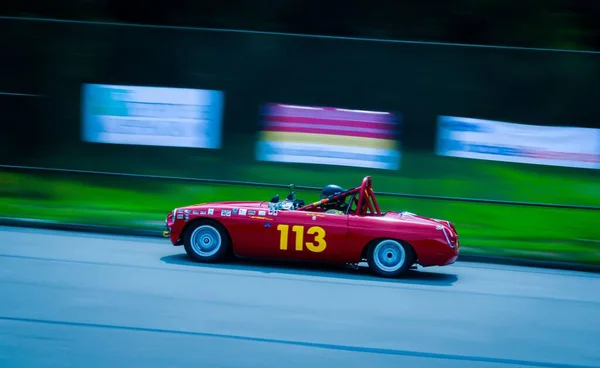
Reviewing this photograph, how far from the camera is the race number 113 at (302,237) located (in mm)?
9812

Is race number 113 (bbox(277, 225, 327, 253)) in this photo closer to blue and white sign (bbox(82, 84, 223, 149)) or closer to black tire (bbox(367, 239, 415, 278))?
black tire (bbox(367, 239, 415, 278))

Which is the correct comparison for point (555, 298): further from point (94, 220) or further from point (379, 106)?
point (94, 220)

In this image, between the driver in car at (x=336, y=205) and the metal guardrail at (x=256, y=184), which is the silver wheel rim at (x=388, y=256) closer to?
the driver in car at (x=336, y=205)

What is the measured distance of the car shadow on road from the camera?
985cm

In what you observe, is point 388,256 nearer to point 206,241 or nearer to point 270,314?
point 206,241

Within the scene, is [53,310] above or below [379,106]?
below

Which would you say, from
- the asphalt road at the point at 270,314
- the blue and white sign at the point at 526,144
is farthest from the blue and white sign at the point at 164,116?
the blue and white sign at the point at 526,144

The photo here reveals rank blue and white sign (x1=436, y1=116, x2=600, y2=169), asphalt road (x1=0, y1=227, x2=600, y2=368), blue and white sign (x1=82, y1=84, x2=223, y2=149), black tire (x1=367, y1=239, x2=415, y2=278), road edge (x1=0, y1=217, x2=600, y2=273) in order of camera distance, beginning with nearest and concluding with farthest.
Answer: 1. asphalt road (x1=0, y1=227, x2=600, y2=368)
2. black tire (x1=367, y1=239, x2=415, y2=278)
3. road edge (x1=0, y1=217, x2=600, y2=273)
4. blue and white sign (x1=436, y1=116, x2=600, y2=169)
5. blue and white sign (x1=82, y1=84, x2=223, y2=149)

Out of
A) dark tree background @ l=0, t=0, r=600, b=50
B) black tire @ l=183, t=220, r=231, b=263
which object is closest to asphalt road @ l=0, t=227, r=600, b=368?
black tire @ l=183, t=220, r=231, b=263

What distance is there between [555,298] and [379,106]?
550 cm

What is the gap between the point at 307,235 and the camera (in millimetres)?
9828

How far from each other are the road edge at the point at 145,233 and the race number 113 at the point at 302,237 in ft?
10.5

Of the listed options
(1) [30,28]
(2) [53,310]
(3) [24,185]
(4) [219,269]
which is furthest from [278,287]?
(1) [30,28]

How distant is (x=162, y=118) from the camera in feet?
45.9
